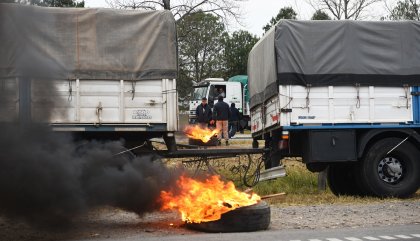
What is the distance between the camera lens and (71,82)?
11.4 meters

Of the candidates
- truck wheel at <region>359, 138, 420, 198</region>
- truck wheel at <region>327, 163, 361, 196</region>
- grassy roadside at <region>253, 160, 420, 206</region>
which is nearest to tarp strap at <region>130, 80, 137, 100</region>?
grassy roadside at <region>253, 160, 420, 206</region>

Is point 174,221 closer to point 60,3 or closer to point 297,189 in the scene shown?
point 60,3

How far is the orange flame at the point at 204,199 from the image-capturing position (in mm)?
8562

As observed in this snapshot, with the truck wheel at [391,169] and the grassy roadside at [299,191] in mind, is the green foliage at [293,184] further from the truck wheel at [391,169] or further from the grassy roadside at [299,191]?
the truck wheel at [391,169]

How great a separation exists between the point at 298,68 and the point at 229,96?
1956cm

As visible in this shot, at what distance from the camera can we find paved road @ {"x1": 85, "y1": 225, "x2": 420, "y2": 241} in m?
7.95

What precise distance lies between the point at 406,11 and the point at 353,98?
3308 cm

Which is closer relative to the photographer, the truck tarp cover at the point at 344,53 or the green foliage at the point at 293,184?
the truck tarp cover at the point at 344,53

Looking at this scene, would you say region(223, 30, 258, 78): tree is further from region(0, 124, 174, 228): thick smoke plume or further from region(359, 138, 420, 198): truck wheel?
region(0, 124, 174, 228): thick smoke plume

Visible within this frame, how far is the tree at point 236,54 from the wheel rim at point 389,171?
4388 centimetres

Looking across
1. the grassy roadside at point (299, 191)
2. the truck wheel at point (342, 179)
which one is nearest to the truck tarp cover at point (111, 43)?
the grassy roadside at point (299, 191)

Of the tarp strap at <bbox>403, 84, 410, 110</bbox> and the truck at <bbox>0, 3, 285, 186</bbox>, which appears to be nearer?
the truck at <bbox>0, 3, 285, 186</bbox>

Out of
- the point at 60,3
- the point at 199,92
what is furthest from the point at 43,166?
the point at 199,92

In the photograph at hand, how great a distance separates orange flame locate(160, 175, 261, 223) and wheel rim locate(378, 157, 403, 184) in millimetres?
4505
